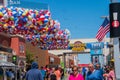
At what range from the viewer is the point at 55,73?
20.0 metres

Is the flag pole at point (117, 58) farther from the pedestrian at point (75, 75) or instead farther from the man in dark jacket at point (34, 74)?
the man in dark jacket at point (34, 74)

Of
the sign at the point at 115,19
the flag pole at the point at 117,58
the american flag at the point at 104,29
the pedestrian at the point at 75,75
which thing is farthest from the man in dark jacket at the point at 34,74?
the american flag at the point at 104,29

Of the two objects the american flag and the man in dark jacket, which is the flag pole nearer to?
the man in dark jacket

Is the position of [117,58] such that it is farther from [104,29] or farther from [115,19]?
[104,29]

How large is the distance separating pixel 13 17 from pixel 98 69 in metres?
8.58


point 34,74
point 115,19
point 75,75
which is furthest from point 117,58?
point 34,74

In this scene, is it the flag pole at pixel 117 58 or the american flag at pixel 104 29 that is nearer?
the flag pole at pixel 117 58

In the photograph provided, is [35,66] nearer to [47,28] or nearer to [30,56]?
[47,28]

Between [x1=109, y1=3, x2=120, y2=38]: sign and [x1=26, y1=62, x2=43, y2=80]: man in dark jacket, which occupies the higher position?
[x1=109, y1=3, x2=120, y2=38]: sign

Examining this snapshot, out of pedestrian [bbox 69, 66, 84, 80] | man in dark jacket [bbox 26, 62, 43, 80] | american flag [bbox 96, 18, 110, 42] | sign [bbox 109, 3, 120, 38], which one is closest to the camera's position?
sign [bbox 109, 3, 120, 38]

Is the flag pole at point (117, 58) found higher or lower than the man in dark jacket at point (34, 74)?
higher

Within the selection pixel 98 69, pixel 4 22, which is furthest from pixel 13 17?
pixel 98 69

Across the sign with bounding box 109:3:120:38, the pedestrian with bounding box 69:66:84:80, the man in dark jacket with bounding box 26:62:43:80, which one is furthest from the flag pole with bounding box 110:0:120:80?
the man in dark jacket with bounding box 26:62:43:80

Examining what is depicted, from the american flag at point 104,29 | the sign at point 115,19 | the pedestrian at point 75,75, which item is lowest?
the pedestrian at point 75,75
